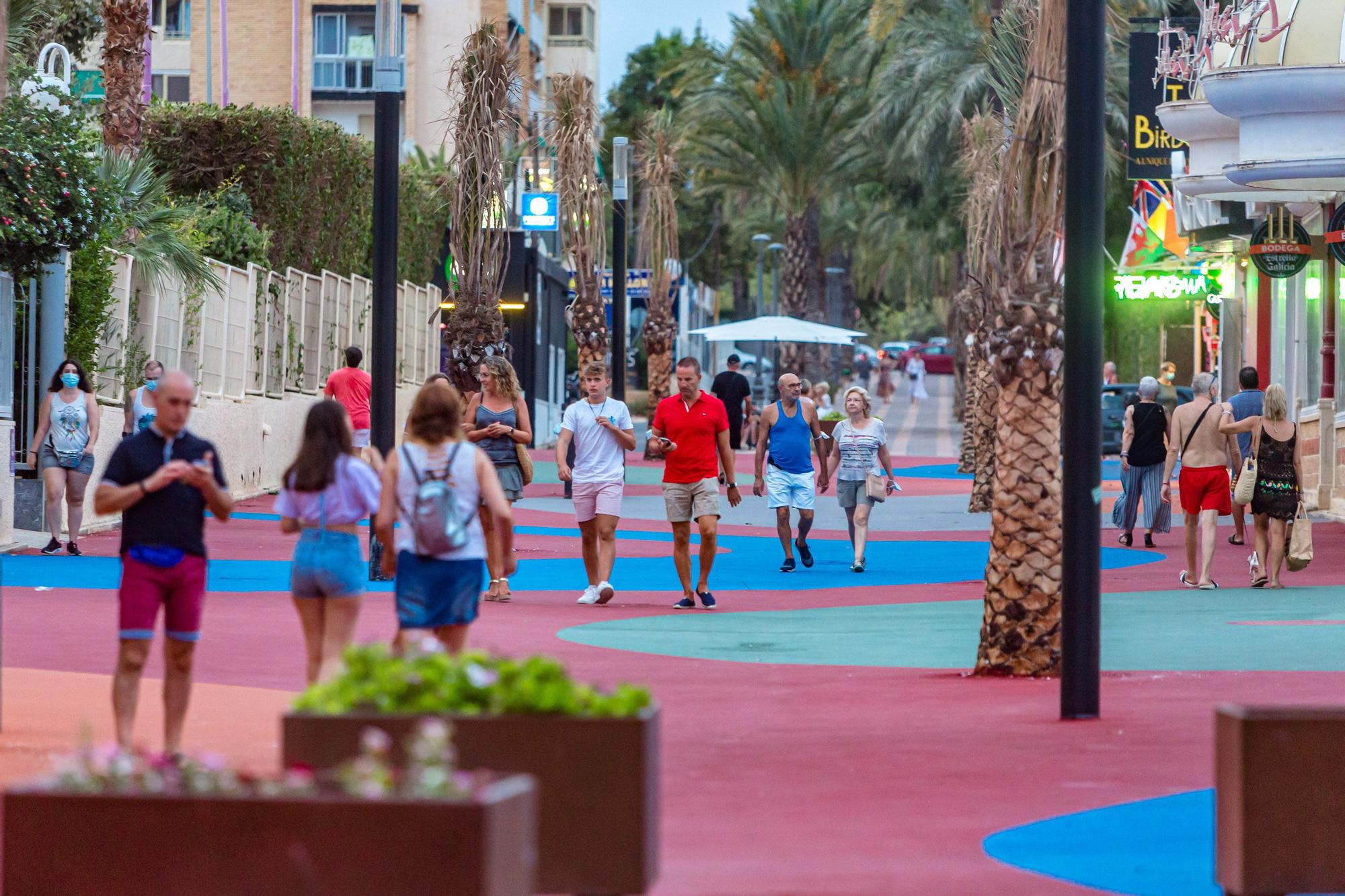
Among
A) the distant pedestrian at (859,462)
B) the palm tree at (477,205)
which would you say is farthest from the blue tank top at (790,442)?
the palm tree at (477,205)

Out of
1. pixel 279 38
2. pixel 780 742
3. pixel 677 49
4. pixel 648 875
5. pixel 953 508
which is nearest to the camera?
pixel 648 875

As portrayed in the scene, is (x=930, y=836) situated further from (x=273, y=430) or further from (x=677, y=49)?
(x=677, y=49)

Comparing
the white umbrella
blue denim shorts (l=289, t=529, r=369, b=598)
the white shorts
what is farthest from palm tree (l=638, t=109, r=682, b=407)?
blue denim shorts (l=289, t=529, r=369, b=598)

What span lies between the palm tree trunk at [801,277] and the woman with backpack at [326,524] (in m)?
42.1

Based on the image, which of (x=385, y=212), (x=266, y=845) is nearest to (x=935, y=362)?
(x=385, y=212)

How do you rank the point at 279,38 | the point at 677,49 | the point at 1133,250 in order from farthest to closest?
the point at 677,49 < the point at 279,38 < the point at 1133,250

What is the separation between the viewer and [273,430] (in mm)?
28422

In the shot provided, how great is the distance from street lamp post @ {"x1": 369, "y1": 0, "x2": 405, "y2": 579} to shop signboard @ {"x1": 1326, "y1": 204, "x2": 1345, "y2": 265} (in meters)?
11.0

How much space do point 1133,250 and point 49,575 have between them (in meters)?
28.0

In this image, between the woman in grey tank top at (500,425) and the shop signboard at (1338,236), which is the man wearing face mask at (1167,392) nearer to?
the shop signboard at (1338,236)

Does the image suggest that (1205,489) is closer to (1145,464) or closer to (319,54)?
(1145,464)

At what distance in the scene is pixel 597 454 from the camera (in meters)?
14.7

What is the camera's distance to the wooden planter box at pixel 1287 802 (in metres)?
5.24

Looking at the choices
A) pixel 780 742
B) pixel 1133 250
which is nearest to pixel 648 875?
pixel 780 742
